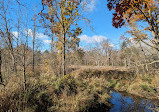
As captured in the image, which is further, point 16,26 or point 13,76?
point 13,76

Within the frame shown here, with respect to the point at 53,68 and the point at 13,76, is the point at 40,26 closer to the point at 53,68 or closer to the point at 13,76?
the point at 13,76

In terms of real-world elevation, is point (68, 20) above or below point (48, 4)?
below

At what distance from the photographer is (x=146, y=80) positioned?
34.8 ft

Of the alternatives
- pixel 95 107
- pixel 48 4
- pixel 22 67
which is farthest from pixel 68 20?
pixel 95 107

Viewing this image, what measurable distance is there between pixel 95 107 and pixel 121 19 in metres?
5.15

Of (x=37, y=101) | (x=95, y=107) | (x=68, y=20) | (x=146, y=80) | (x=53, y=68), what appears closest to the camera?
(x=37, y=101)

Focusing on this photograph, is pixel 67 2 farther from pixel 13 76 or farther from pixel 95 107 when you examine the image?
pixel 95 107

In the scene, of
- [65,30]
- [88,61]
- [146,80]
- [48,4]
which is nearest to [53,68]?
[65,30]

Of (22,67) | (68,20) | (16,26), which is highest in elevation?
(68,20)

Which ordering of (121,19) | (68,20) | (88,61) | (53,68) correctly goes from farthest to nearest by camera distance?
(88,61)
(53,68)
(68,20)
(121,19)

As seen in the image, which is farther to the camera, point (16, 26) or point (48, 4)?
point (48, 4)

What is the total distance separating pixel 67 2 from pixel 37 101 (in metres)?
6.11

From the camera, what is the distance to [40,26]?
5.77 meters

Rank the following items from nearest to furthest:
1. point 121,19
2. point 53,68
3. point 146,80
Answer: point 121,19, point 53,68, point 146,80
